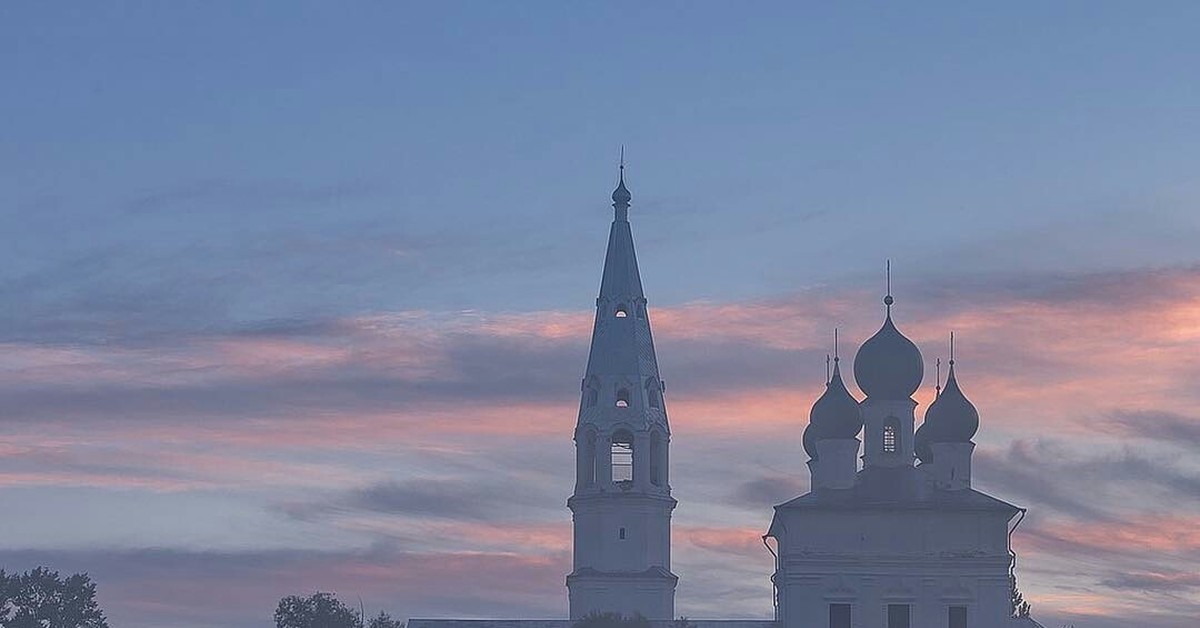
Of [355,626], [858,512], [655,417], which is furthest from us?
[655,417]

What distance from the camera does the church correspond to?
85.9 m

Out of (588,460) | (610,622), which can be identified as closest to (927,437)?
(588,460)

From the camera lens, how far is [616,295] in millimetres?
93250

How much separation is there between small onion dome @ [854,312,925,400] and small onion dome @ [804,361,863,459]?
0.75 metres

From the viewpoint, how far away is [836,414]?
285ft

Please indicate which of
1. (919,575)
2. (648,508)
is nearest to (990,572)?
(919,575)

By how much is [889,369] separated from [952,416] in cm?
342

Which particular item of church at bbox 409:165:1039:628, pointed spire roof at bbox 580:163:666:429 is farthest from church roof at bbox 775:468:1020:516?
pointed spire roof at bbox 580:163:666:429

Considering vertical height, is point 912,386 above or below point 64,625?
above

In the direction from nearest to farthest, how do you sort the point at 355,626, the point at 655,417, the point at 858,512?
the point at 355,626, the point at 858,512, the point at 655,417

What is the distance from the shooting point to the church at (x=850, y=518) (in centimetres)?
8594

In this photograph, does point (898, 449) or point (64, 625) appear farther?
point (898, 449)

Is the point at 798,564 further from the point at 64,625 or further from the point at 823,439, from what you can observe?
the point at 64,625

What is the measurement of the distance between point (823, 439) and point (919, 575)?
4.92 meters
